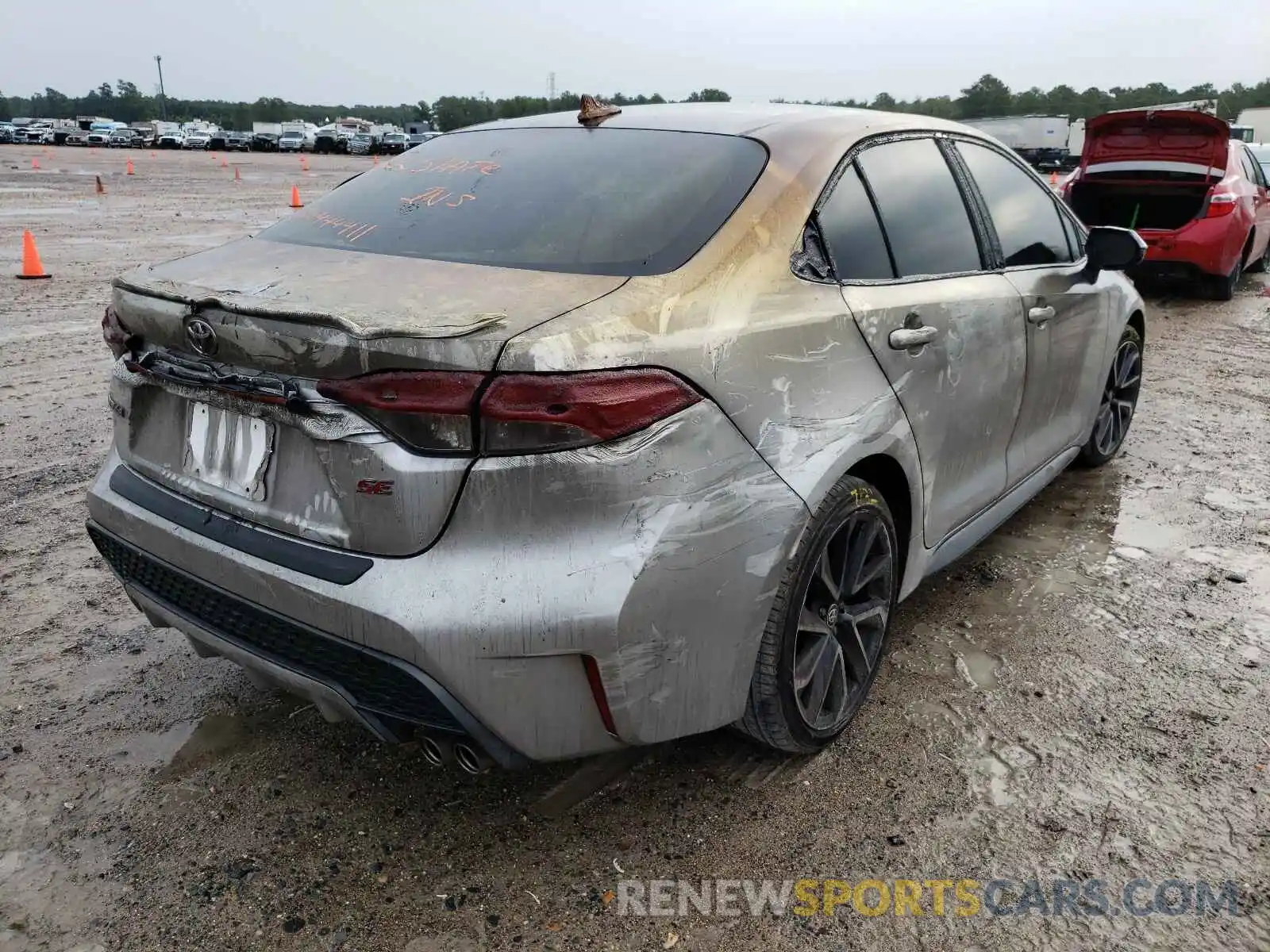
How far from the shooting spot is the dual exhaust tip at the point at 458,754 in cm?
206

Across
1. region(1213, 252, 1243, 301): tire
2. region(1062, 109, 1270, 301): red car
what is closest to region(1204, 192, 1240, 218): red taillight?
region(1062, 109, 1270, 301): red car

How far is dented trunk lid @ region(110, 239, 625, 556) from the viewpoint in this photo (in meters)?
1.91

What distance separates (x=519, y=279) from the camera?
2.17 meters

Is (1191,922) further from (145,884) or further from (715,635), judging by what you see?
(145,884)

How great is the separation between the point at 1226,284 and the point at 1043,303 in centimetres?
812

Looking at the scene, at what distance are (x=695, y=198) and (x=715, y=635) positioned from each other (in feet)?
3.55

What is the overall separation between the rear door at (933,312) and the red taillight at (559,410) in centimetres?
86

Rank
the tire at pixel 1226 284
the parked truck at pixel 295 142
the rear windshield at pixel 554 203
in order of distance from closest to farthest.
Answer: the rear windshield at pixel 554 203, the tire at pixel 1226 284, the parked truck at pixel 295 142

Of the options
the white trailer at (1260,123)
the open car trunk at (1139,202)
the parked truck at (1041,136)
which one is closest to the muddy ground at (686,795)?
the open car trunk at (1139,202)

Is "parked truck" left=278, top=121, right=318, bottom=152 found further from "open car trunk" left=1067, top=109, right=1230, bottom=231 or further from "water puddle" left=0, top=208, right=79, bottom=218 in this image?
"open car trunk" left=1067, top=109, right=1230, bottom=231

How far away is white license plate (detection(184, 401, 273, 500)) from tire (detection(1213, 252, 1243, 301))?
1052 centimetres

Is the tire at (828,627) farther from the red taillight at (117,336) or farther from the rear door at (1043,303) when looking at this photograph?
the red taillight at (117,336)

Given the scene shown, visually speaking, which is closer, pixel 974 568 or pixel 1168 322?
pixel 974 568

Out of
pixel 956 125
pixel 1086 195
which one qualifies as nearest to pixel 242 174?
pixel 1086 195
